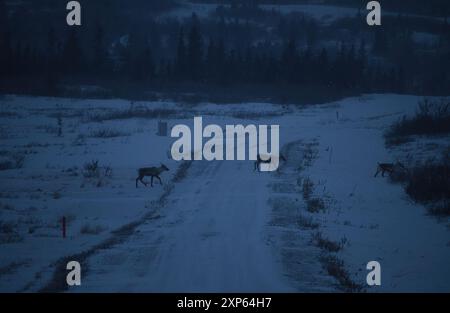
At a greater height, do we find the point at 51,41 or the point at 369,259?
the point at 51,41

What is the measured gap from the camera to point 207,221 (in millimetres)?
13727

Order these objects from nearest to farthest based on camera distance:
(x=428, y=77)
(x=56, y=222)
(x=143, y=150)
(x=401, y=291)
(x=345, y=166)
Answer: (x=401, y=291) < (x=56, y=222) < (x=345, y=166) < (x=143, y=150) < (x=428, y=77)

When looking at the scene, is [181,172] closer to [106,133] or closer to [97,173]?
[97,173]

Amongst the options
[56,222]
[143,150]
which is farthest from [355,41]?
[56,222]

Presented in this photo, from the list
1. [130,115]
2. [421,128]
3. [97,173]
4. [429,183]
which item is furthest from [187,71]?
[429,183]

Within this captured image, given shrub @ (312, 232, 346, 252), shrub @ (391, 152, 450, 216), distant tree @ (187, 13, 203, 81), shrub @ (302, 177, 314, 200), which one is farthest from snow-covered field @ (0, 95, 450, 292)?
distant tree @ (187, 13, 203, 81)

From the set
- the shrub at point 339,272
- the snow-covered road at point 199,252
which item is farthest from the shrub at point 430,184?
the shrub at point 339,272

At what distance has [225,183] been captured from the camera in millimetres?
18844

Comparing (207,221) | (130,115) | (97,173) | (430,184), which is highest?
(130,115)

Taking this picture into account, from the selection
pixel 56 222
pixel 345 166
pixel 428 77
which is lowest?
pixel 56 222

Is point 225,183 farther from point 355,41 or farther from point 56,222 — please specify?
point 355,41

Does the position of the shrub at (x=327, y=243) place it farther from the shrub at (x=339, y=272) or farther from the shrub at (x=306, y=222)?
the shrub at (x=306, y=222)
